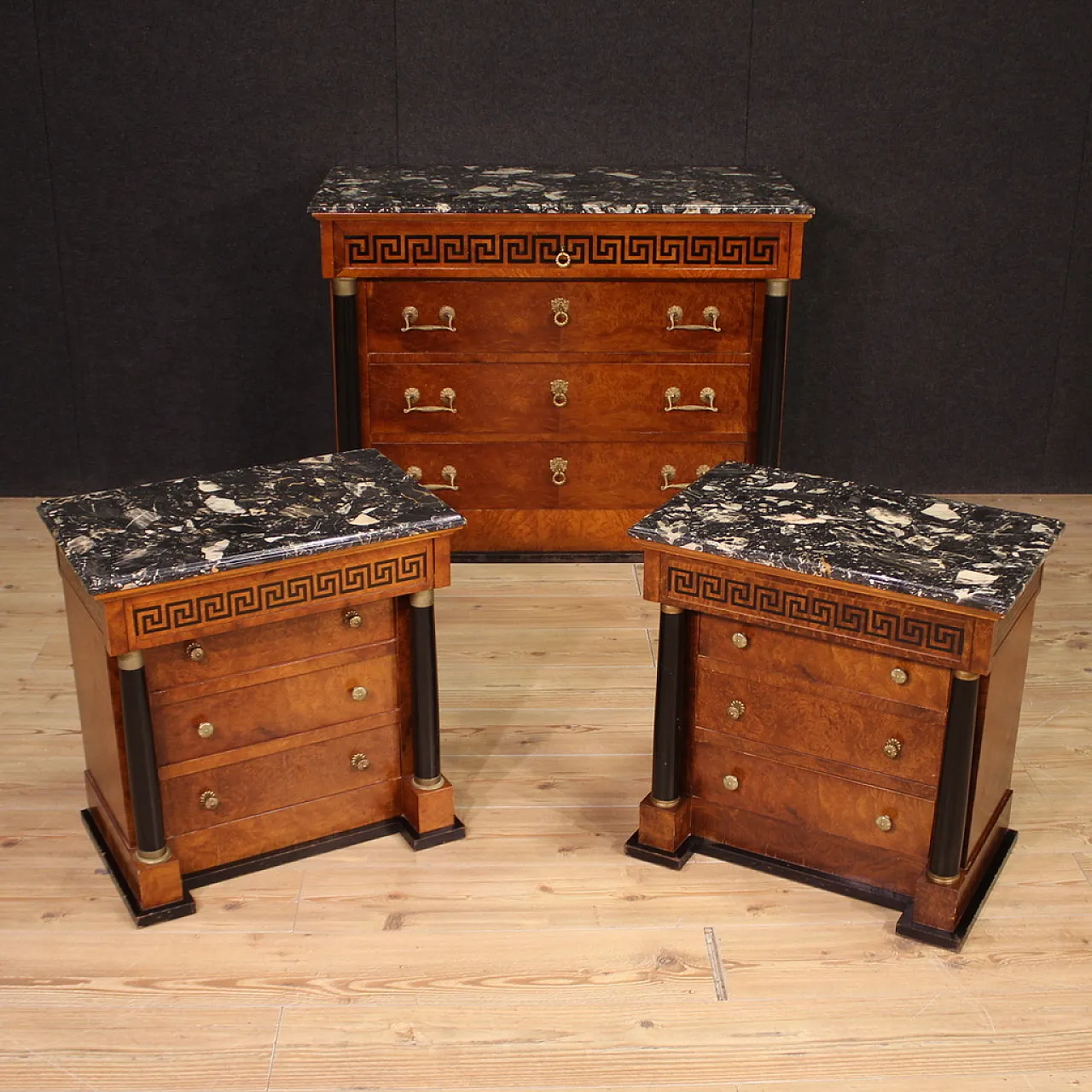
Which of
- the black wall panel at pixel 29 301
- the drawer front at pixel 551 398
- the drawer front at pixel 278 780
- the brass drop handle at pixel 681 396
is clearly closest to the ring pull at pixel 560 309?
the drawer front at pixel 551 398

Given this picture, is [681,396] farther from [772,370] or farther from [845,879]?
[845,879]

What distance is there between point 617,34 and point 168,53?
4.31 ft

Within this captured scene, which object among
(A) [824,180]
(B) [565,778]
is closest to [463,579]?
(B) [565,778]

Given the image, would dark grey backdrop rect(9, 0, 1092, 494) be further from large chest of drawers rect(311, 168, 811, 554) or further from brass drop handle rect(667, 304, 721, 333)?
brass drop handle rect(667, 304, 721, 333)

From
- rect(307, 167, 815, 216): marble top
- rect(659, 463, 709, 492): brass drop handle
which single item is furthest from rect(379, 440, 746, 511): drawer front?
rect(307, 167, 815, 216): marble top

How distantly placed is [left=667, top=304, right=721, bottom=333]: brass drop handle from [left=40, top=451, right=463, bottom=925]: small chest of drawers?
4.19 feet

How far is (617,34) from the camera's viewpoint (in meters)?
4.28

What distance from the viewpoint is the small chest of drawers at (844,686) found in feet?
8.17

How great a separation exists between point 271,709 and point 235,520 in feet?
1.18

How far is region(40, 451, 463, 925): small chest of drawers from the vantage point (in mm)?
2533

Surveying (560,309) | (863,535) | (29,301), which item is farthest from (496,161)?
(863,535)

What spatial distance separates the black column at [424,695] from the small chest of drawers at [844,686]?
1.39ft

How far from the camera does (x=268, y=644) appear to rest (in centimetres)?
266

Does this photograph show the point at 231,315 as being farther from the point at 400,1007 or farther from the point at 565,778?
the point at 400,1007
